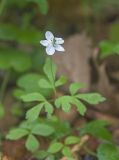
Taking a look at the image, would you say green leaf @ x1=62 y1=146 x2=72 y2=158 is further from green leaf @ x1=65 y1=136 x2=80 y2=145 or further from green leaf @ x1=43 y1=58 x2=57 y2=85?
→ green leaf @ x1=43 y1=58 x2=57 y2=85

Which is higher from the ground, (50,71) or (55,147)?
(50,71)

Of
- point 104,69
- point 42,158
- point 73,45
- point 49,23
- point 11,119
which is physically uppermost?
point 49,23

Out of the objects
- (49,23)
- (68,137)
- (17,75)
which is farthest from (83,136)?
(49,23)

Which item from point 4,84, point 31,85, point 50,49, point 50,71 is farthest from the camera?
point 4,84

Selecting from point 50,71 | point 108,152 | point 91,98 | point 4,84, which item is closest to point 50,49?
point 50,71

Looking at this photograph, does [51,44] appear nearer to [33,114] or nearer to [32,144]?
[33,114]

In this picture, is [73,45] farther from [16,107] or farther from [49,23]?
[16,107]

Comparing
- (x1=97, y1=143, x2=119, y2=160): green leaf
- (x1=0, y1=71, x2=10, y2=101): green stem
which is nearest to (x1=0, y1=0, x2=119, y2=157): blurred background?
(x1=0, y1=71, x2=10, y2=101): green stem
